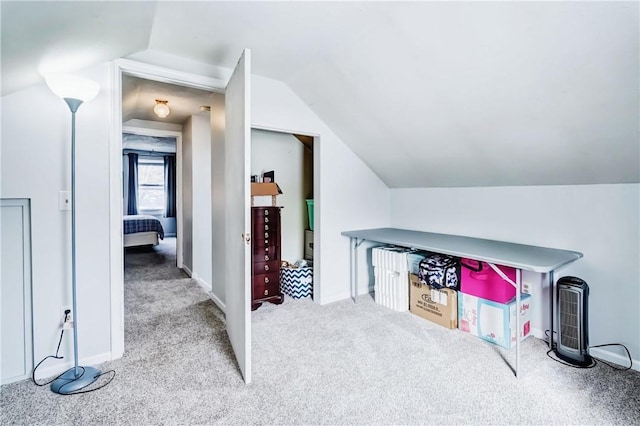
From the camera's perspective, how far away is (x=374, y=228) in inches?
145

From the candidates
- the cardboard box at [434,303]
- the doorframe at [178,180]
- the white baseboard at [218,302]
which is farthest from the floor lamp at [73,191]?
the doorframe at [178,180]

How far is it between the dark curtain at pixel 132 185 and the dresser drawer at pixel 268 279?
6633 mm

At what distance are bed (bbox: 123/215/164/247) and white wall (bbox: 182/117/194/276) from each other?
1.85m

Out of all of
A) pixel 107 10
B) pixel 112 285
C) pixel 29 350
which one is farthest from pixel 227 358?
pixel 107 10

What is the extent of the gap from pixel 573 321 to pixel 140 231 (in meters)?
6.61

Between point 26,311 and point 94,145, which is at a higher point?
point 94,145

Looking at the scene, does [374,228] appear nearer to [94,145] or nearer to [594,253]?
[594,253]

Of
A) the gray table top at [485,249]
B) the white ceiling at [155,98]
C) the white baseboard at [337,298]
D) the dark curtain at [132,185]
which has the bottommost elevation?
the white baseboard at [337,298]

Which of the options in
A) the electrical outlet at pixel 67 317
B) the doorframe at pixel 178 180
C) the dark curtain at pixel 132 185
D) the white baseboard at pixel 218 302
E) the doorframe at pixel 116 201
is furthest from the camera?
the dark curtain at pixel 132 185

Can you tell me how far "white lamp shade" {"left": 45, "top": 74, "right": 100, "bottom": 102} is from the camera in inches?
67.2

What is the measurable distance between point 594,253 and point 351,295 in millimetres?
2160

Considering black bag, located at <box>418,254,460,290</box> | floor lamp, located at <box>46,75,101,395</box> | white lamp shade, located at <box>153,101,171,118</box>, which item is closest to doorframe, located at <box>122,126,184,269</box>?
white lamp shade, located at <box>153,101,171,118</box>

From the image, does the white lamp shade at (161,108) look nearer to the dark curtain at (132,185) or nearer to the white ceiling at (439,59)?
the white ceiling at (439,59)

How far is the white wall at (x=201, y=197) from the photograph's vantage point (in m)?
4.27
